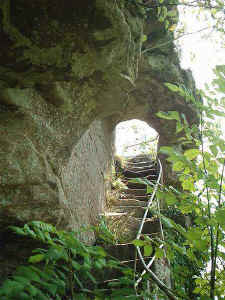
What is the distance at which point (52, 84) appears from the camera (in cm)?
196

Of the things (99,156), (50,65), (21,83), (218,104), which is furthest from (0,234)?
(99,156)

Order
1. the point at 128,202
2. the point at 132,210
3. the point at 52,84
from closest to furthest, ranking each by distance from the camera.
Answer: the point at 52,84, the point at 132,210, the point at 128,202

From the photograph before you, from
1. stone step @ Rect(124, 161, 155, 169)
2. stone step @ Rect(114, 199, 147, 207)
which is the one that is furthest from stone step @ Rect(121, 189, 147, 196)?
stone step @ Rect(124, 161, 155, 169)

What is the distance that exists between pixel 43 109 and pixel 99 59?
2.08 ft

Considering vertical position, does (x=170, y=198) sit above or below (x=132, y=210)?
above

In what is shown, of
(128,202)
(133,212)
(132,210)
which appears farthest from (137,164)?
(133,212)

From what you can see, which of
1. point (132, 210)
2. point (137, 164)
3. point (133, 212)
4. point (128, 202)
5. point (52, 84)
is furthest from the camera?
point (137, 164)

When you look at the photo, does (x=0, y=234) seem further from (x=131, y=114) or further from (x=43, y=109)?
(x=131, y=114)

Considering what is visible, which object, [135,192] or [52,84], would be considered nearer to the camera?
[52,84]

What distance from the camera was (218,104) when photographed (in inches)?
47.4

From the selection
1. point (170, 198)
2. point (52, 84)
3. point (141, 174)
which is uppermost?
point (52, 84)

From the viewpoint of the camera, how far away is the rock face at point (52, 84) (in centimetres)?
153

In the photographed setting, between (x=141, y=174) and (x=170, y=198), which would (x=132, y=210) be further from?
(x=170, y=198)

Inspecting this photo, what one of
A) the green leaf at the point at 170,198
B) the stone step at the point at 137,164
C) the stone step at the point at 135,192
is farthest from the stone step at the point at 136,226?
the stone step at the point at 137,164
